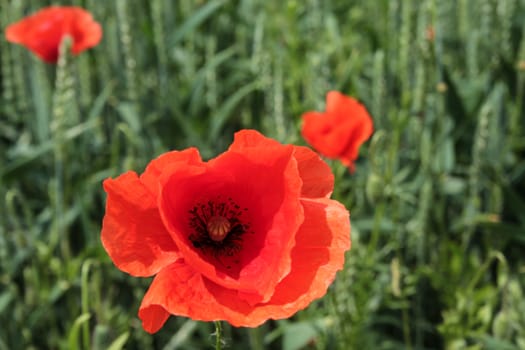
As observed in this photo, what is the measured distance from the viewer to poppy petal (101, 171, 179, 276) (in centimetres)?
77

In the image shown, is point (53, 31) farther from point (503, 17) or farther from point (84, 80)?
point (503, 17)

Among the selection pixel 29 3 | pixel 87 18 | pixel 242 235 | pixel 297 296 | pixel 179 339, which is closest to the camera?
pixel 297 296

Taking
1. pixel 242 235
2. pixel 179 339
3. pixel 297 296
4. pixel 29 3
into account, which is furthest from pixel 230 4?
pixel 297 296

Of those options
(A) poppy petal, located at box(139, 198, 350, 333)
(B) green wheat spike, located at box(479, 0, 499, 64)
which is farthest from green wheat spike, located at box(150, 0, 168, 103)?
(A) poppy petal, located at box(139, 198, 350, 333)

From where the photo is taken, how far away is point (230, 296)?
780mm

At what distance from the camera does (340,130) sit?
1.36m

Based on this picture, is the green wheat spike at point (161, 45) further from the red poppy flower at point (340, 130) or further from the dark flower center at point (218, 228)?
the dark flower center at point (218, 228)

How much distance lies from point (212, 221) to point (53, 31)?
0.92m

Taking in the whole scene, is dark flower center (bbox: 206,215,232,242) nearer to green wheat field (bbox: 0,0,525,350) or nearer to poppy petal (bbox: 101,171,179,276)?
poppy petal (bbox: 101,171,179,276)

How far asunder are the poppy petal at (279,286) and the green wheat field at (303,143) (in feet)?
1.07

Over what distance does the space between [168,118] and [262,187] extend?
1031 millimetres

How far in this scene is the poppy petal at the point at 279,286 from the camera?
0.74 m

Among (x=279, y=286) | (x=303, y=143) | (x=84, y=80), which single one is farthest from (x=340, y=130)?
(x=84, y=80)

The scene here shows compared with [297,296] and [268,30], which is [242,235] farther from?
[268,30]
